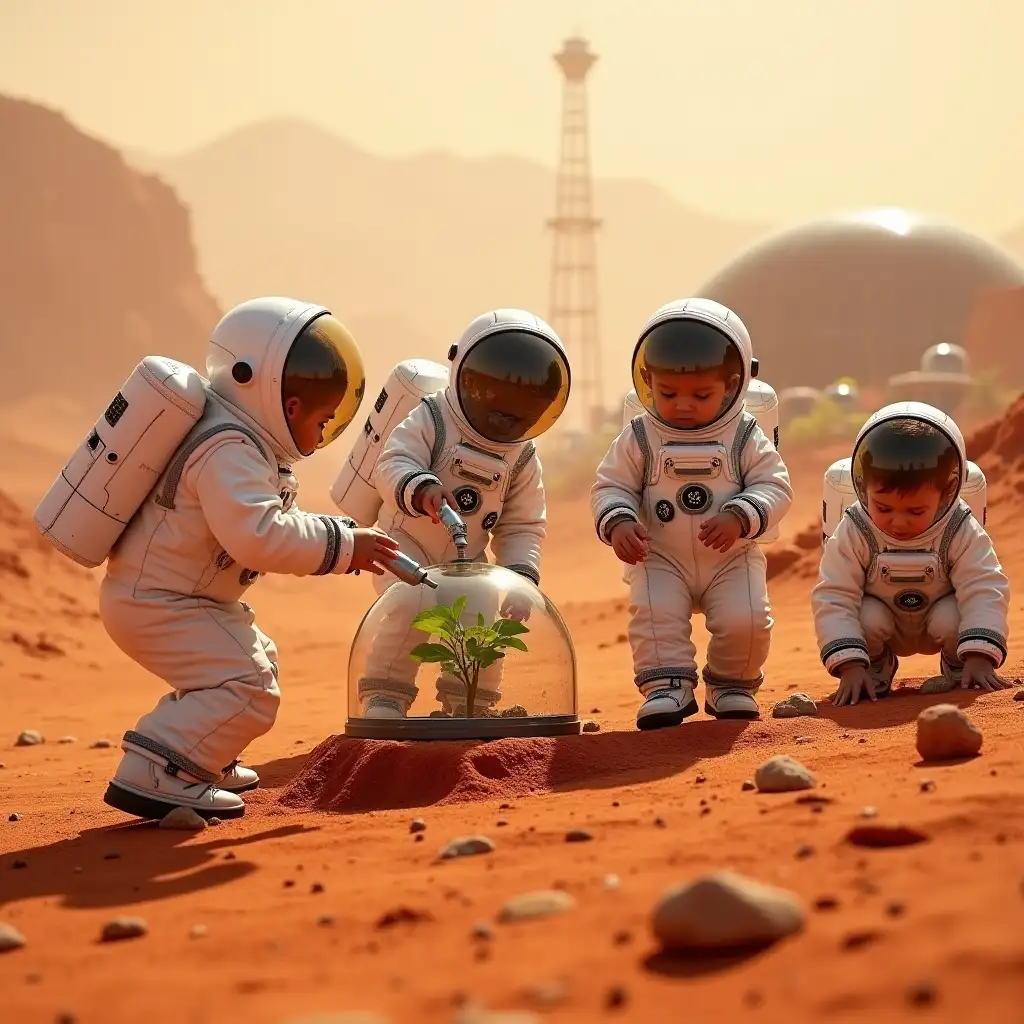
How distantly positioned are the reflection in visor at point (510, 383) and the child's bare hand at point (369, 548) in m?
1.66

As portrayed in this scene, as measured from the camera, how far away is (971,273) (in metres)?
54.9

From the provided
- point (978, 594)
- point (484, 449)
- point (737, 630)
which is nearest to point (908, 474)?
point (978, 594)

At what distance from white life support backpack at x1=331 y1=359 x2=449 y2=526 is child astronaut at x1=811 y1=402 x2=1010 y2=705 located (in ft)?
8.20

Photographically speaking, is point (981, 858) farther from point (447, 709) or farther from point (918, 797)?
point (447, 709)

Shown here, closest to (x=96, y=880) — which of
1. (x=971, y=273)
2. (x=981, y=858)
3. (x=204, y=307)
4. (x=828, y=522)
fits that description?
(x=981, y=858)

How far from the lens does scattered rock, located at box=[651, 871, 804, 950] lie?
10.7 ft

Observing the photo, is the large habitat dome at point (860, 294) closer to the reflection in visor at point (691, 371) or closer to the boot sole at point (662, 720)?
the reflection in visor at point (691, 371)

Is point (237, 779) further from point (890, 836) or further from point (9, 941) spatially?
point (890, 836)

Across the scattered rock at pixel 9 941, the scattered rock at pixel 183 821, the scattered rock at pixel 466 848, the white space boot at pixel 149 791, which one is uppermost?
the white space boot at pixel 149 791

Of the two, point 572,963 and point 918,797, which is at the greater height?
point 918,797

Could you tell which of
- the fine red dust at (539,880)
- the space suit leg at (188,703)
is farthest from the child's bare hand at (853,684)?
the space suit leg at (188,703)

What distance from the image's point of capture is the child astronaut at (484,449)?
766 centimetres

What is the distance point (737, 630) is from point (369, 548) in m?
2.12

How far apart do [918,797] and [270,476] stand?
2.87 metres
